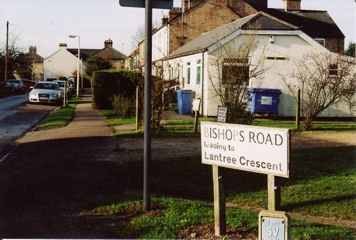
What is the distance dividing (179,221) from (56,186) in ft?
9.77

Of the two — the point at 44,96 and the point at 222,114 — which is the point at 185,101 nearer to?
the point at 44,96

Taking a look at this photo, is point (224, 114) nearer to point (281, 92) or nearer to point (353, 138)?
point (353, 138)

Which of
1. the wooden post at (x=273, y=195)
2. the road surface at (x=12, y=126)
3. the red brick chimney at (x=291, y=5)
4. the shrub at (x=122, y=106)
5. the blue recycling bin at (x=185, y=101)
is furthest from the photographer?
the red brick chimney at (x=291, y=5)

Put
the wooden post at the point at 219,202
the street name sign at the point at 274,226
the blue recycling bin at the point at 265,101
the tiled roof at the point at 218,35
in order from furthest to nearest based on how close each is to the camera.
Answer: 1. the tiled roof at the point at 218,35
2. the blue recycling bin at the point at 265,101
3. the wooden post at the point at 219,202
4. the street name sign at the point at 274,226

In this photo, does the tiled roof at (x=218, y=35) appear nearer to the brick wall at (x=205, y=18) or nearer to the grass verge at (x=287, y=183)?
the brick wall at (x=205, y=18)

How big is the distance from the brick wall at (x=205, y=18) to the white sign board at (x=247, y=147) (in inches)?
1268

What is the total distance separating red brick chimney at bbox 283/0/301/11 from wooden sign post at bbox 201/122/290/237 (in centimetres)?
4293

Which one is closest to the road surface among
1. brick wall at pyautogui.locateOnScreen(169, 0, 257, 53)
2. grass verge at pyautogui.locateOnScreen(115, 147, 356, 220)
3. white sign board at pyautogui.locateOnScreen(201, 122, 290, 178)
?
grass verge at pyautogui.locateOnScreen(115, 147, 356, 220)

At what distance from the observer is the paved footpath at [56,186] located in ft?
17.4

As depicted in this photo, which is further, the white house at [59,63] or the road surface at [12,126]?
the white house at [59,63]

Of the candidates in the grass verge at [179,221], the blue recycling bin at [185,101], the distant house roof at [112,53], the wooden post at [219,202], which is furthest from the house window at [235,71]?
the distant house roof at [112,53]

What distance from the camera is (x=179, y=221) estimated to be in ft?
17.5

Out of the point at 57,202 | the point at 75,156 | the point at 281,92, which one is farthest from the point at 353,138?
the point at 57,202

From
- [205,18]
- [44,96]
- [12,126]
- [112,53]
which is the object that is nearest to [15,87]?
[44,96]
